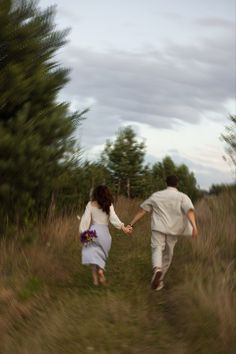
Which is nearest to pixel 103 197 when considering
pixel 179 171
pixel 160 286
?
pixel 160 286

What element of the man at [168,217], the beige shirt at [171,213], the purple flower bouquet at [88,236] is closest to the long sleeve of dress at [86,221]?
the purple flower bouquet at [88,236]

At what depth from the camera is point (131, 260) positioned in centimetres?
1071

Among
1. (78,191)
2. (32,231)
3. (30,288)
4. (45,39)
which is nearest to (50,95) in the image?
(45,39)

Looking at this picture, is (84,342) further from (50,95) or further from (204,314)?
(50,95)

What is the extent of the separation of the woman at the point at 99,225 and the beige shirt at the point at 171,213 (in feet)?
1.67

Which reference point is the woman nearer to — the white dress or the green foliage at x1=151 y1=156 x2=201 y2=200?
the white dress

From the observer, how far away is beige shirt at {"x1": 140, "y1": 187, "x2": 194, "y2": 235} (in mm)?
8719

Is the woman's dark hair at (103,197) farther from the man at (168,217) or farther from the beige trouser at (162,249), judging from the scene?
the beige trouser at (162,249)

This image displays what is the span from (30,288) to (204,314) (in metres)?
2.64

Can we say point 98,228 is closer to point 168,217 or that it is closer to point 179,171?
point 168,217

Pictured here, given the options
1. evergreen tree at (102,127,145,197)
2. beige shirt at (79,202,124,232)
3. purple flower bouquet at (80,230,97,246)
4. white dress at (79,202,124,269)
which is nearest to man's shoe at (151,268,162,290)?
white dress at (79,202,124,269)

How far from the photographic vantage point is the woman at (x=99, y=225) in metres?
8.55

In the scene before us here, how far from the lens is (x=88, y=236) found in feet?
28.2

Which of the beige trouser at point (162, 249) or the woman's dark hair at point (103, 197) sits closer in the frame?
the beige trouser at point (162, 249)
